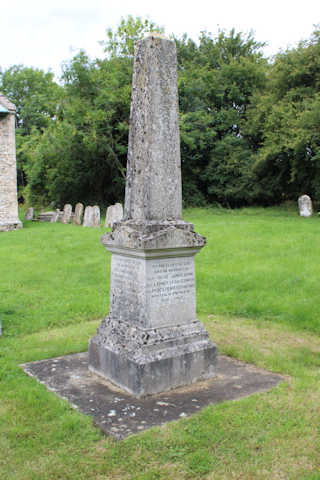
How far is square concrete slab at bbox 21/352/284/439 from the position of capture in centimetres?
440

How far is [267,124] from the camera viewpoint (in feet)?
88.0

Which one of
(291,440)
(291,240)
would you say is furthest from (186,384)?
(291,240)

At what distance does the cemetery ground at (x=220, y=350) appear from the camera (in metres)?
3.67

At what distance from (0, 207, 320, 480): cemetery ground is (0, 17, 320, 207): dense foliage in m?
12.9

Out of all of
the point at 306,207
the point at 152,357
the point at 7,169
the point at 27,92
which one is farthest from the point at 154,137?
the point at 27,92

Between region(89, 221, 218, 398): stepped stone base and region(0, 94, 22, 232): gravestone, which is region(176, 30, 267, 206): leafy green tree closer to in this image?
region(0, 94, 22, 232): gravestone

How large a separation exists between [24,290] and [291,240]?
760 cm

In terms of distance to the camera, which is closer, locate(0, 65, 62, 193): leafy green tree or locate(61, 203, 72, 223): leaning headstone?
locate(61, 203, 72, 223): leaning headstone

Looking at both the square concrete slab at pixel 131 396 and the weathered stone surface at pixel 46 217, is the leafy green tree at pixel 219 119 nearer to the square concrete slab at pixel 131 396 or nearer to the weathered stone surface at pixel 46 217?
the weathered stone surface at pixel 46 217

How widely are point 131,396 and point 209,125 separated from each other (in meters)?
28.0

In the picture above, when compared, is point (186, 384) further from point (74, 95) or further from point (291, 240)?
point (74, 95)

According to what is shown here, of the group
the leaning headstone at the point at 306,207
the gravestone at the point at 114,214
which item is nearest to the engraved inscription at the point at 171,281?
the gravestone at the point at 114,214

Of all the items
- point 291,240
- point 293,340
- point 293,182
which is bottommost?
point 293,340

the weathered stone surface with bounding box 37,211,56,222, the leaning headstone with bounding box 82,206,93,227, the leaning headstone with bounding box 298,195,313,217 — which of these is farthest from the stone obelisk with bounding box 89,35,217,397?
the weathered stone surface with bounding box 37,211,56,222
